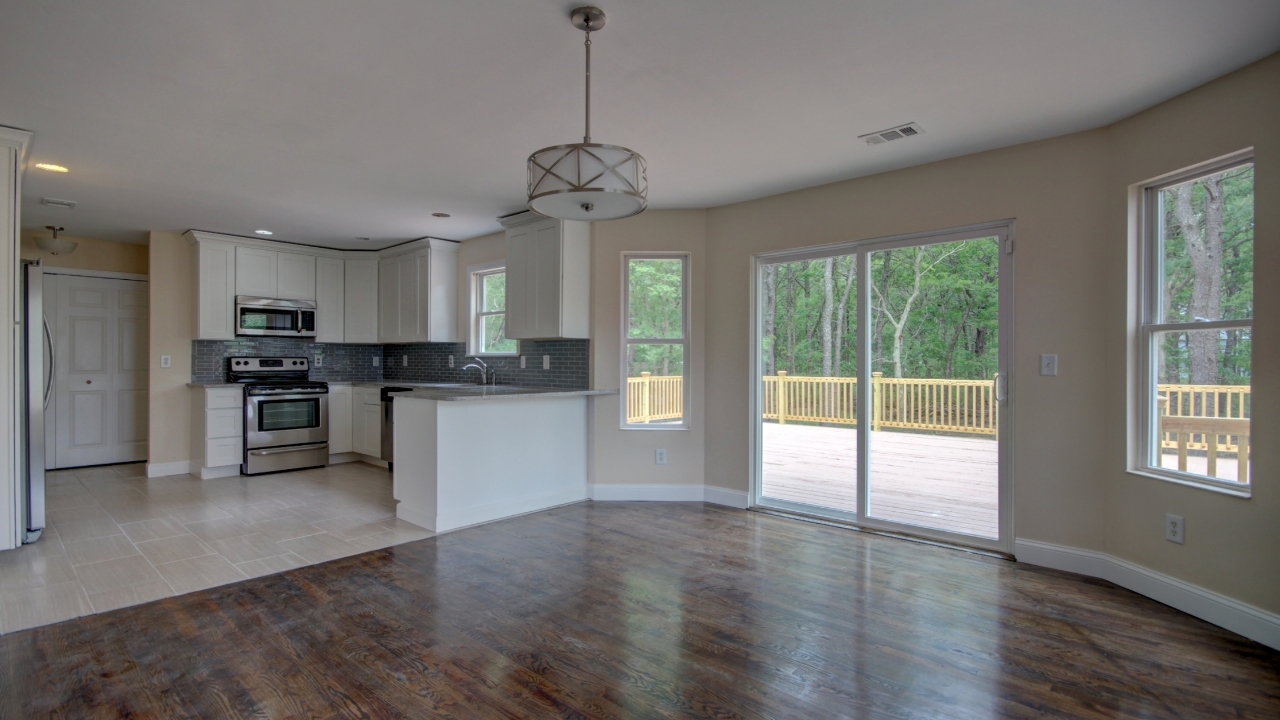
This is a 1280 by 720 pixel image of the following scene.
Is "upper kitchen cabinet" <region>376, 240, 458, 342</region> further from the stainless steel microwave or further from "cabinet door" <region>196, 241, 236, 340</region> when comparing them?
"cabinet door" <region>196, 241, 236, 340</region>

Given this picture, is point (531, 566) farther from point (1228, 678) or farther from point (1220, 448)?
point (1220, 448)

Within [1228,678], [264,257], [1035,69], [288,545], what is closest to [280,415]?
[264,257]

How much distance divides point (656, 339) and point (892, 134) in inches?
90.4

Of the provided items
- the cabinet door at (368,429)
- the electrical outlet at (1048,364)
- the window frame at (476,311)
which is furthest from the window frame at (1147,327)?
the cabinet door at (368,429)

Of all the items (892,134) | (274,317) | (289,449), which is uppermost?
(892,134)

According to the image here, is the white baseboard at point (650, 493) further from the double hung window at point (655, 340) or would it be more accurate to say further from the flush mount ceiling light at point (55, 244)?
the flush mount ceiling light at point (55, 244)

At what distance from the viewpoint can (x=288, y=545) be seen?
3691mm

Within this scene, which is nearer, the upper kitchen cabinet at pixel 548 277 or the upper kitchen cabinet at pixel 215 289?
the upper kitchen cabinet at pixel 548 277

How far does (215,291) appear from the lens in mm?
5949

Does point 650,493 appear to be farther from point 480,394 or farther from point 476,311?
point 476,311

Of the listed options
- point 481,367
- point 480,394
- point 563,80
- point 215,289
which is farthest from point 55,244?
point 563,80

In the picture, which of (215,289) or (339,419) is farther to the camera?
(339,419)

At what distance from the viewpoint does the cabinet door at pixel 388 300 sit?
664 centimetres

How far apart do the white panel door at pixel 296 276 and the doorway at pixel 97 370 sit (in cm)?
133
